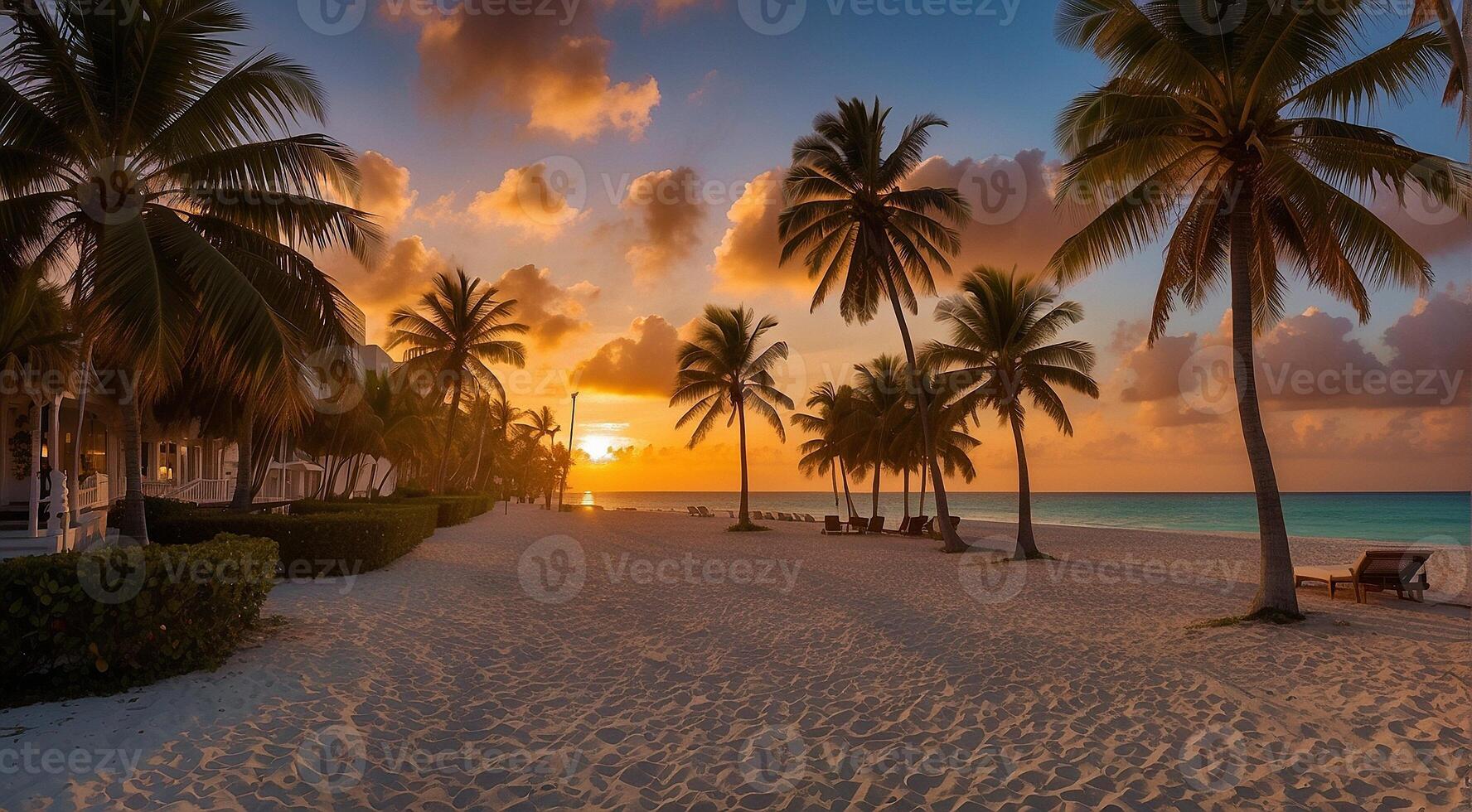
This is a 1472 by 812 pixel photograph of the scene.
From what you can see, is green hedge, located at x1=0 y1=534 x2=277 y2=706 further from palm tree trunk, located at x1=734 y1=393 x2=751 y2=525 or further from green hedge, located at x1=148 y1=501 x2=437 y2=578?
palm tree trunk, located at x1=734 y1=393 x2=751 y2=525

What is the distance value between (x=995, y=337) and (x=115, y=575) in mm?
16245

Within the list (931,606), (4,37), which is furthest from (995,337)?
(4,37)

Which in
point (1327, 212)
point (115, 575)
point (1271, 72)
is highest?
point (1271, 72)

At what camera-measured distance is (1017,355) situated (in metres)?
17.3

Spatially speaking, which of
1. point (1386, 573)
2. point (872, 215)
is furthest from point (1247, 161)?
point (872, 215)

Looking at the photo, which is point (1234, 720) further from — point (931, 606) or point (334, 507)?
point (334, 507)

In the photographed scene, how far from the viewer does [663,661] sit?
7785 millimetres

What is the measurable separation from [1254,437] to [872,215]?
41.5 ft

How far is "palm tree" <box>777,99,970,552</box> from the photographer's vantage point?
64.8ft

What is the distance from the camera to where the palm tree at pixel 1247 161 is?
320 inches

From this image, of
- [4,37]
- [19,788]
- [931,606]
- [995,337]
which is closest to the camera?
[19,788]

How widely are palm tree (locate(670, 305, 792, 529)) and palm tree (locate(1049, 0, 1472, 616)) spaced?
19861mm

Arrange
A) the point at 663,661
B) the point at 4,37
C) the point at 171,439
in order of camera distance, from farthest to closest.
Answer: the point at 171,439 < the point at 4,37 < the point at 663,661

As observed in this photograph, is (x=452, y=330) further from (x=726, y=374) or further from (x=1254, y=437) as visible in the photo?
(x=1254, y=437)
